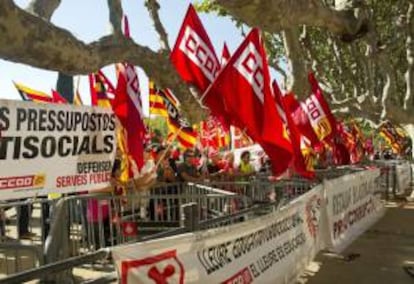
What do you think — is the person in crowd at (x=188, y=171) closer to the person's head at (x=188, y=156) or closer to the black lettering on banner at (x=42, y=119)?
the person's head at (x=188, y=156)

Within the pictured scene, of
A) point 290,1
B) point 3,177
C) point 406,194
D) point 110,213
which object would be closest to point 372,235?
point 290,1

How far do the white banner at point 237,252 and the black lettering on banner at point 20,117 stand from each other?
2.58m

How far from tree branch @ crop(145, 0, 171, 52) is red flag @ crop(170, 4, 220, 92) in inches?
111

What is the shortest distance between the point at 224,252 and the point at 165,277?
1.22 m

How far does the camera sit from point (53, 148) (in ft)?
25.0

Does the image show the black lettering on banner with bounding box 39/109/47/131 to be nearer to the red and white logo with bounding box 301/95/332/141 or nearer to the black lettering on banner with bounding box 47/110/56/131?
the black lettering on banner with bounding box 47/110/56/131

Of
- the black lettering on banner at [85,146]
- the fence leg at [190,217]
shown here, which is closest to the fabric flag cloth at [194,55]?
the black lettering on banner at [85,146]

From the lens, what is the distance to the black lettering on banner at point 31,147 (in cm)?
726

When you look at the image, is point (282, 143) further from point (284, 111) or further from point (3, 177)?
point (3, 177)

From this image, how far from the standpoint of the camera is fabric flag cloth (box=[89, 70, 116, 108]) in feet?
41.9

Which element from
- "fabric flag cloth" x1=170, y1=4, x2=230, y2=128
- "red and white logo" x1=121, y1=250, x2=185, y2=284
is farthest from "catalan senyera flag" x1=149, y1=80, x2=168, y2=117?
"red and white logo" x1=121, y1=250, x2=185, y2=284

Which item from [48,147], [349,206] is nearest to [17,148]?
[48,147]

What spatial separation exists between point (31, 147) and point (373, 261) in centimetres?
614

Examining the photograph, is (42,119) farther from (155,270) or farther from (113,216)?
(155,270)
